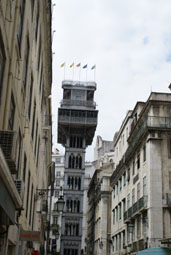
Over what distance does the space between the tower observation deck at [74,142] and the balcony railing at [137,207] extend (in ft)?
201

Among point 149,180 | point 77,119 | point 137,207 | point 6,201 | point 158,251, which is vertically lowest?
point 158,251

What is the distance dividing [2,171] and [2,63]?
446 cm

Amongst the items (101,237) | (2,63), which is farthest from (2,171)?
(101,237)

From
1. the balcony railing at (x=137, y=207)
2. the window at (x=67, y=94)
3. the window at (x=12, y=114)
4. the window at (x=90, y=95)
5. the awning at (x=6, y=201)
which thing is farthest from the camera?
the window at (x=90, y=95)

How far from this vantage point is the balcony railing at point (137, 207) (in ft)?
119

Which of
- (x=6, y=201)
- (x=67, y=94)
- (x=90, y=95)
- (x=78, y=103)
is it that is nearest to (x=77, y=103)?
(x=78, y=103)

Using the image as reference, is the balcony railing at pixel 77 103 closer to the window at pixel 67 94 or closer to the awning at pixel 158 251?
the window at pixel 67 94

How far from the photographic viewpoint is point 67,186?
106 m

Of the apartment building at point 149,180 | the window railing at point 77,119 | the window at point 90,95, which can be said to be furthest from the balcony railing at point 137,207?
the window at point 90,95

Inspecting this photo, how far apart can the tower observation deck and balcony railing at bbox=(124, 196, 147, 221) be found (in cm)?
6139

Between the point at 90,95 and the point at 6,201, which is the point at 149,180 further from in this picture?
the point at 90,95

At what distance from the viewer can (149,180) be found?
36.1m

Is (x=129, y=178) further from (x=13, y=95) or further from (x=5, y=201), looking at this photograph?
(x=5, y=201)

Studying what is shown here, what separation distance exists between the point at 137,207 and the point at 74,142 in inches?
2920
